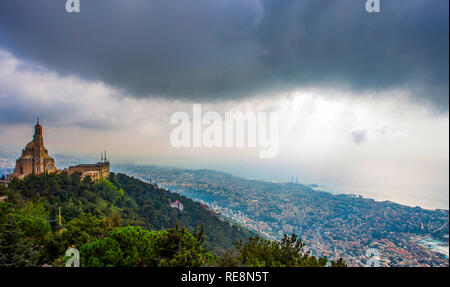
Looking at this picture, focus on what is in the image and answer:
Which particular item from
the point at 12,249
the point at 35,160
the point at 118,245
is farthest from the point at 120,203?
the point at 118,245

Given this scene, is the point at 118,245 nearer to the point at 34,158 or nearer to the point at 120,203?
the point at 34,158

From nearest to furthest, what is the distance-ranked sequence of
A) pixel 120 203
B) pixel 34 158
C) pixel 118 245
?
pixel 118 245 < pixel 34 158 < pixel 120 203

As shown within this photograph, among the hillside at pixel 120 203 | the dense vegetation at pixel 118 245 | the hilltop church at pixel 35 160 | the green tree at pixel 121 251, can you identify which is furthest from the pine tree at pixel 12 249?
the hilltop church at pixel 35 160

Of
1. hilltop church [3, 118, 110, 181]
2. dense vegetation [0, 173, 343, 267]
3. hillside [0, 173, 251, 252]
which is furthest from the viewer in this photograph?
hilltop church [3, 118, 110, 181]

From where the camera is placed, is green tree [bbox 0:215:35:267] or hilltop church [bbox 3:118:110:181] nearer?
green tree [bbox 0:215:35:267]

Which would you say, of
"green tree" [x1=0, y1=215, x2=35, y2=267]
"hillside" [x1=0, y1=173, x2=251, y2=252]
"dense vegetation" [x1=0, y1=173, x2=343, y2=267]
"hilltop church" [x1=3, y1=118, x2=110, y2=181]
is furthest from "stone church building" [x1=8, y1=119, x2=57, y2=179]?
"green tree" [x1=0, y1=215, x2=35, y2=267]

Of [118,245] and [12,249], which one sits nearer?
[12,249]

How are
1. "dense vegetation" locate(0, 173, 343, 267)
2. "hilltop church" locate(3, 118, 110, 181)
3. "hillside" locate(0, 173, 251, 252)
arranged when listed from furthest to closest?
"hilltop church" locate(3, 118, 110, 181) → "hillside" locate(0, 173, 251, 252) → "dense vegetation" locate(0, 173, 343, 267)

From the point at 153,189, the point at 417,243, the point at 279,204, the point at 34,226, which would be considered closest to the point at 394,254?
the point at 417,243

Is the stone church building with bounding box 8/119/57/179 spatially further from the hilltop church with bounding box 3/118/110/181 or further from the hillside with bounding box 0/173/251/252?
the hillside with bounding box 0/173/251/252

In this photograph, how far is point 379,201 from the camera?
19.5 meters

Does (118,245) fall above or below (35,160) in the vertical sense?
below

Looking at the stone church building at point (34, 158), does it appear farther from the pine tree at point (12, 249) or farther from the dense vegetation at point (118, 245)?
the pine tree at point (12, 249)

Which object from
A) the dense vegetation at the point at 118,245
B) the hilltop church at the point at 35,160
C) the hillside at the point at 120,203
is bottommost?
the hillside at the point at 120,203
